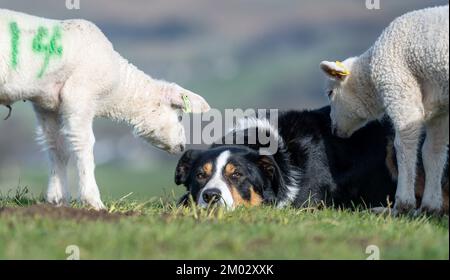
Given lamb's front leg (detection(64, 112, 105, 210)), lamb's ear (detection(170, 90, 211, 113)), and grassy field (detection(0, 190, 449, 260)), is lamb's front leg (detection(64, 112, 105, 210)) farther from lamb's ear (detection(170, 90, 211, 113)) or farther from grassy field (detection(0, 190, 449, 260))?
lamb's ear (detection(170, 90, 211, 113))

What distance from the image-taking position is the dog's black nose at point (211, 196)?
8578 millimetres

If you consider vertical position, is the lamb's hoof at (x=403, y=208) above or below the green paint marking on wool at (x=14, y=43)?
below

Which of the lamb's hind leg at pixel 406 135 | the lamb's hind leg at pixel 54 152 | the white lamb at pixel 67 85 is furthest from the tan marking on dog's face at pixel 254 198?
the lamb's hind leg at pixel 54 152

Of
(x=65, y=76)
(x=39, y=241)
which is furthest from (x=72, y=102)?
(x=39, y=241)

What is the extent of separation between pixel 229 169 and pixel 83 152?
5.35ft

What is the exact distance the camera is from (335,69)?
9.48 m

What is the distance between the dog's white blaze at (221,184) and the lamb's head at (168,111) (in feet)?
2.01

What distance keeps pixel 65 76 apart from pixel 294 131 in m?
3.15

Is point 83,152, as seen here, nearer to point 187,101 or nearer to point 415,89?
point 187,101

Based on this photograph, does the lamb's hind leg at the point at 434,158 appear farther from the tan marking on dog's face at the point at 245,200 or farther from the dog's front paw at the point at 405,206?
the tan marking on dog's face at the point at 245,200

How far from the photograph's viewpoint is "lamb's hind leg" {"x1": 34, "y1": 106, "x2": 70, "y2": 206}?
9031 millimetres

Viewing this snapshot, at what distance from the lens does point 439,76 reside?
7.87 m

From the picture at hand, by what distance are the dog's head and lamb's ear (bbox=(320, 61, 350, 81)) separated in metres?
1.18
